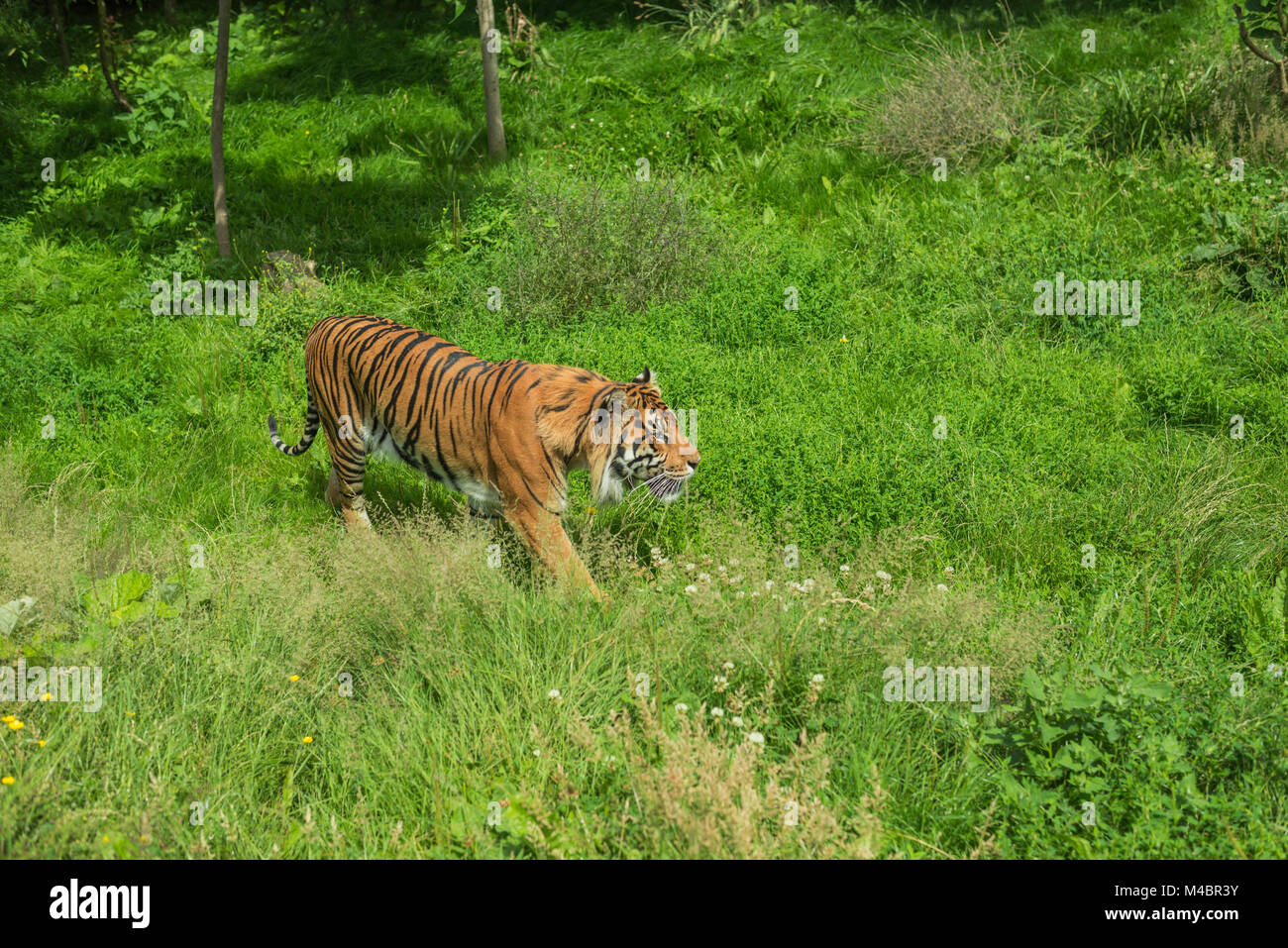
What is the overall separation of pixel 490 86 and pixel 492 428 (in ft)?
17.5

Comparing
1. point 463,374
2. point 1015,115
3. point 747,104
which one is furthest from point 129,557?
point 1015,115

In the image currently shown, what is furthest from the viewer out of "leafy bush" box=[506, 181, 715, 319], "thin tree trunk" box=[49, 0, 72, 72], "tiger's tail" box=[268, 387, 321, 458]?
"thin tree trunk" box=[49, 0, 72, 72]

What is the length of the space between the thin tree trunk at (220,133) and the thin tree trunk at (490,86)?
202 cm

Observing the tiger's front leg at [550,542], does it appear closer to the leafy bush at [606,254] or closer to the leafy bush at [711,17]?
the leafy bush at [606,254]

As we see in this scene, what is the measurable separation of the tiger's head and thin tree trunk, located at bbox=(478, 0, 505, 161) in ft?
17.7

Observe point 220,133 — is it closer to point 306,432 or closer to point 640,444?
point 306,432

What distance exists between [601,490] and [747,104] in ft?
20.4

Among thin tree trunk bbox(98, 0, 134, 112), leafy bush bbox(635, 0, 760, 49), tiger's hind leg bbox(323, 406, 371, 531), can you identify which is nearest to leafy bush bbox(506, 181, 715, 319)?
tiger's hind leg bbox(323, 406, 371, 531)

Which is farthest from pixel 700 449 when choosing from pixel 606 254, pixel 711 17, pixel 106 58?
pixel 106 58

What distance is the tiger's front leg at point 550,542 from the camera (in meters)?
4.43

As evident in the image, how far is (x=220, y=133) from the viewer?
7.67m

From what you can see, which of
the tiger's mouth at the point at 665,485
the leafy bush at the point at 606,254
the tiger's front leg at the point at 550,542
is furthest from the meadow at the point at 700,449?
the tiger's mouth at the point at 665,485

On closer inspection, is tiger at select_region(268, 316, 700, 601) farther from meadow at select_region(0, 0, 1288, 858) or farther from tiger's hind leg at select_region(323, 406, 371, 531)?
meadow at select_region(0, 0, 1288, 858)

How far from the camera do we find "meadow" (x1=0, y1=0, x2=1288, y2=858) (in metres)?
3.29
